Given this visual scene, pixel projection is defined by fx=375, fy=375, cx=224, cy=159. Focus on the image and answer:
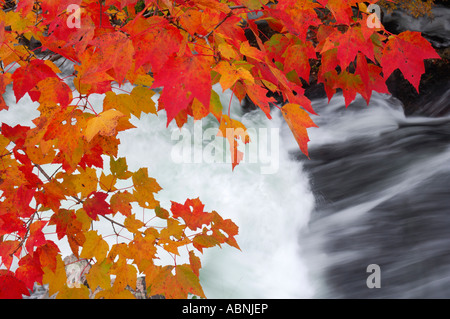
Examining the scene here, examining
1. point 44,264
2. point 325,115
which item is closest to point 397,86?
point 325,115

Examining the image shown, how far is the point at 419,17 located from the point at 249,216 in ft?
8.83

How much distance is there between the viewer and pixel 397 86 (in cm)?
365

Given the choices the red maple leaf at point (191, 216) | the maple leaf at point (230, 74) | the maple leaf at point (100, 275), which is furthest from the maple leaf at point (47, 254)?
the maple leaf at point (230, 74)

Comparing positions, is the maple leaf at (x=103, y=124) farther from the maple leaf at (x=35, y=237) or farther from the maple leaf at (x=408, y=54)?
the maple leaf at (x=408, y=54)

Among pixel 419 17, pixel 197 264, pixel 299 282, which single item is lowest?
pixel 197 264

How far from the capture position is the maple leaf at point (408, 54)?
920 millimetres

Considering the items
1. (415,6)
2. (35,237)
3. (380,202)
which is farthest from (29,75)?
(415,6)

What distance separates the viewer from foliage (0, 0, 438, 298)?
710mm

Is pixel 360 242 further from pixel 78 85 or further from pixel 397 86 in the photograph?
pixel 78 85

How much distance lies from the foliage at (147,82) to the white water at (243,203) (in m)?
1.81

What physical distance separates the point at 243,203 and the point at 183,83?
256 centimetres

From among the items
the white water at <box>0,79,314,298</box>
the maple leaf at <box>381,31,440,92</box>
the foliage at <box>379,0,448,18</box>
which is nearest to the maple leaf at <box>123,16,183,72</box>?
the maple leaf at <box>381,31,440,92</box>

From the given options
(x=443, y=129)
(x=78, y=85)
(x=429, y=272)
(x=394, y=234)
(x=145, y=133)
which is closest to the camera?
(x=78, y=85)

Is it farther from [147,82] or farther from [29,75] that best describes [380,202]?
[29,75]
